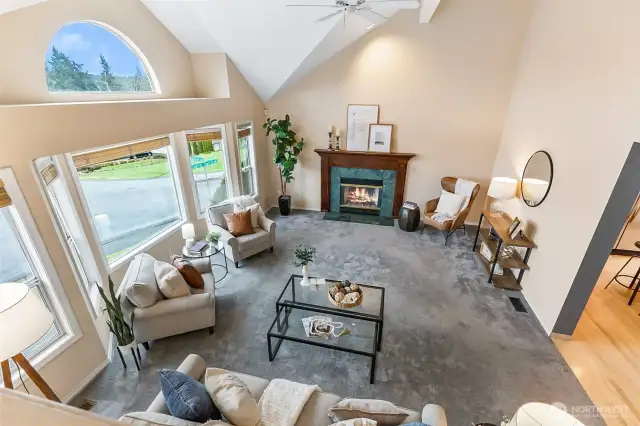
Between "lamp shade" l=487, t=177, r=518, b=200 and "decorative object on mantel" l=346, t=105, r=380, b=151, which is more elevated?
"decorative object on mantel" l=346, t=105, r=380, b=151

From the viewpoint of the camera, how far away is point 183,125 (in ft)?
13.1

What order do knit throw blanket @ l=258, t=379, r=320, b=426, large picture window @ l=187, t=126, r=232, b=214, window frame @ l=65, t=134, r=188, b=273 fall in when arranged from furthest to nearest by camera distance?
large picture window @ l=187, t=126, r=232, b=214, window frame @ l=65, t=134, r=188, b=273, knit throw blanket @ l=258, t=379, r=320, b=426

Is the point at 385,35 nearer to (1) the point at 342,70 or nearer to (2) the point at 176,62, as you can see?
(1) the point at 342,70

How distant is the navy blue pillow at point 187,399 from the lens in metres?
1.72

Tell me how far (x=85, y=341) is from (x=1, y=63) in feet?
8.19

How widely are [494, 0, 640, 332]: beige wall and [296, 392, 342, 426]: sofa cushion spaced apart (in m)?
2.77

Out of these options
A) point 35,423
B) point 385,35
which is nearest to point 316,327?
point 35,423

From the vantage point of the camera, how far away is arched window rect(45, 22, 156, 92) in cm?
298

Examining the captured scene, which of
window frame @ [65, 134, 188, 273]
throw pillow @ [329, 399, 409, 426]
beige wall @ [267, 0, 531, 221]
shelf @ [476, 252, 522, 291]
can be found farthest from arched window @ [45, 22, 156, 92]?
shelf @ [476, 252, 522, 291]

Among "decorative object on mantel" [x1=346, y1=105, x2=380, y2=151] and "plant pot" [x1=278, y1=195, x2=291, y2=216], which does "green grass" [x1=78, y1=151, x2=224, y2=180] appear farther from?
"decorative object on mantel" [x1=346, y1=105, x2=380, y2=151]

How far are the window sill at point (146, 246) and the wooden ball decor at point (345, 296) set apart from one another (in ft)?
8.59

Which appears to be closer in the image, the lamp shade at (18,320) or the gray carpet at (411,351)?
the lamp shade at (18,320)

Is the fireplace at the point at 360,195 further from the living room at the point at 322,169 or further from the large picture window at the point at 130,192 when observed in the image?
the large picture window at the point at 130,192

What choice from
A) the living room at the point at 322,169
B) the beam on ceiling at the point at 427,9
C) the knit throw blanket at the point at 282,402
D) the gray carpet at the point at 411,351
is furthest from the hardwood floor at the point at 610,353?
the beam on ceiling at the point at 427,9
